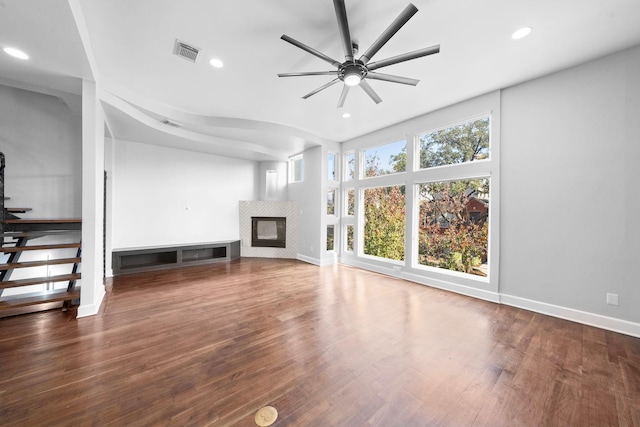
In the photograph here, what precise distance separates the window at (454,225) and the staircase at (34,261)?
5443 millimetres

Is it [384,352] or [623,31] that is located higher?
[623,31]

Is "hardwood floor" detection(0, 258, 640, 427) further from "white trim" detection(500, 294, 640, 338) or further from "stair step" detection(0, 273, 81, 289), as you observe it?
"stair step" detection(0, 273, 81, 289)

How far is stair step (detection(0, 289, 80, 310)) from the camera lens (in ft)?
9.52

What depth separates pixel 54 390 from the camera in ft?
5.85

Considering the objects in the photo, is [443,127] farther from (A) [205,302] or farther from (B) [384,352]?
(A) [205,302]

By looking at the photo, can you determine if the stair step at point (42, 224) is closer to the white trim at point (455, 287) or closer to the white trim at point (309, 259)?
the white trim at point (309, 259)

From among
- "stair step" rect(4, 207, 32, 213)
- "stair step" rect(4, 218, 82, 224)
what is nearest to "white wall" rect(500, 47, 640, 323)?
"stair step" rect(4, 218, 82, 224)

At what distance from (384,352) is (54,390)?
265 centimetres

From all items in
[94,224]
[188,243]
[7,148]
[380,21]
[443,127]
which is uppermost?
[380,21]

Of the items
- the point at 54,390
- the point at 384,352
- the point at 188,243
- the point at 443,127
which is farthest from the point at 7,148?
the point at 443,127

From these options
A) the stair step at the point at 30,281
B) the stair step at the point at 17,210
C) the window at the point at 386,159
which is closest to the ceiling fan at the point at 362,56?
the window at the point at 386,159

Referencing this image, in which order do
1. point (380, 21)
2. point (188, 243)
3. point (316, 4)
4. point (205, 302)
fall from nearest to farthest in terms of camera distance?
point (316, 4) < point (380, 21) < point (205, 302) < point (188, 243)

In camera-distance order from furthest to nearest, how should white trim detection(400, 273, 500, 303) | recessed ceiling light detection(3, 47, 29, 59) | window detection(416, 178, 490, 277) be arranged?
window detection(416, 178, 490, 277), white trim detection(400, 273, 500, 303), recessed ceiling light detection(3, 47, 29, 59)

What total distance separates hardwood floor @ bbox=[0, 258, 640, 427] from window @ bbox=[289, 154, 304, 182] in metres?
4.27
